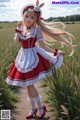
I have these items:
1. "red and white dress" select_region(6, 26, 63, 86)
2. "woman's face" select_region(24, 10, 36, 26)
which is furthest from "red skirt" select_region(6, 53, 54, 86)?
"woman's face" select_region(24, 10, 36, 26)

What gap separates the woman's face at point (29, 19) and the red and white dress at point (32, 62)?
4.1 inches

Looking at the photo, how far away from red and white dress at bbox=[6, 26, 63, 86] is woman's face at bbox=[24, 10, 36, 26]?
10 cm

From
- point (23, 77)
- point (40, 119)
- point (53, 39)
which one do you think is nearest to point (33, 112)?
point (40, 119)

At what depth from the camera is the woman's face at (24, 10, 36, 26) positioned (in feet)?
18.3

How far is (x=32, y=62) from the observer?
17.8 ft

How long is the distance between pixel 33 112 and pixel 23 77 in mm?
612

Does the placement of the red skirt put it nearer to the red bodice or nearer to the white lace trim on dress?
the white lace trim on dress

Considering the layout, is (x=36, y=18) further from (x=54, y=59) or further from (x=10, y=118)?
(x=10, y=118)

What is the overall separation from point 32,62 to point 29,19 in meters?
0.70

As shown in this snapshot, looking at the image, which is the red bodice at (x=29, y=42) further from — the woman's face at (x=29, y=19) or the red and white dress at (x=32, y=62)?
the woman's face at (x=29, y=19)

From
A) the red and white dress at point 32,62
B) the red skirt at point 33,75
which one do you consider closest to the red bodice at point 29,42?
the red and white dress at point 32,62

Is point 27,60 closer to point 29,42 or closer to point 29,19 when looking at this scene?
point 29,42

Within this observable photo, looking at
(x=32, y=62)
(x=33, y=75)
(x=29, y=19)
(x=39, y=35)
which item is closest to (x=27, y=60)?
(x=32, y=62)

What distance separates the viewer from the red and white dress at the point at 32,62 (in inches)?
212
